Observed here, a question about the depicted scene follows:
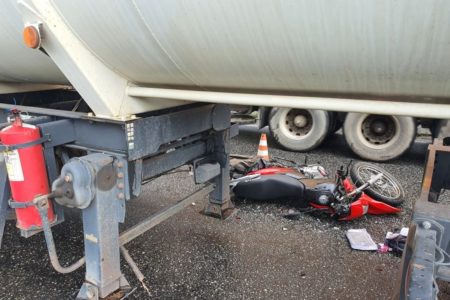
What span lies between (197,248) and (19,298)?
1.22m

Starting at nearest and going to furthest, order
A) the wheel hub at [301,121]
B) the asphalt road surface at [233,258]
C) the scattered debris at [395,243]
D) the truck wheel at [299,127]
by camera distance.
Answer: the asphalt road surface at [233,258]
the scattered debris at [395,243]
the truck wheel at [299,127]
the wheel hub at [301,121]

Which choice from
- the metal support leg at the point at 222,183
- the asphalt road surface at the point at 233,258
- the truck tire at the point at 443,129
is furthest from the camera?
the truck tire at the point at 443,129

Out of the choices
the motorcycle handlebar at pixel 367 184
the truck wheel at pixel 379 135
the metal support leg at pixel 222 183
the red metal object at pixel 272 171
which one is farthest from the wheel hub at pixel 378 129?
the metal support leg at pixel 222 183

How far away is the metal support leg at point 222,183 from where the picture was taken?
9.94 ft

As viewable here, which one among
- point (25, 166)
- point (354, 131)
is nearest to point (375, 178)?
point (354, 131)

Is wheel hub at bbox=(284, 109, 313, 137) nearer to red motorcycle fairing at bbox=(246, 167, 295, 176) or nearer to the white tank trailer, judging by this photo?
red motorcycle fairing at bbox=(246, 167, 295, 176)

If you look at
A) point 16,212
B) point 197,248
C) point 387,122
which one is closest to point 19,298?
point 16,212

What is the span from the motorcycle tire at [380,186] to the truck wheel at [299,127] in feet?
4.84

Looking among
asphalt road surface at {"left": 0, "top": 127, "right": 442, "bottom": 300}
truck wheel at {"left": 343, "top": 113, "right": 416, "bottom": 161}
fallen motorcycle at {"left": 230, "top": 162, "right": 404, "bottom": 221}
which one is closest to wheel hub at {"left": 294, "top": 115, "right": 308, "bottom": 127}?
truck wheel at {"left": 343, "top": 113, "right": 416, "bottom": 161}

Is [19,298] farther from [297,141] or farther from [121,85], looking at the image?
[297,141]

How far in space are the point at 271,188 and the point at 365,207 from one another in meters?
0.84

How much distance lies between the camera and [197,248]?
284 centimetres

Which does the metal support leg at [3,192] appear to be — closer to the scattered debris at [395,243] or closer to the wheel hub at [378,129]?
the scattered debris at [395,243]

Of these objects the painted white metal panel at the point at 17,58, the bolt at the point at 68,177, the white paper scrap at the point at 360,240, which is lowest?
the white paper scrap at the point at 360,240
